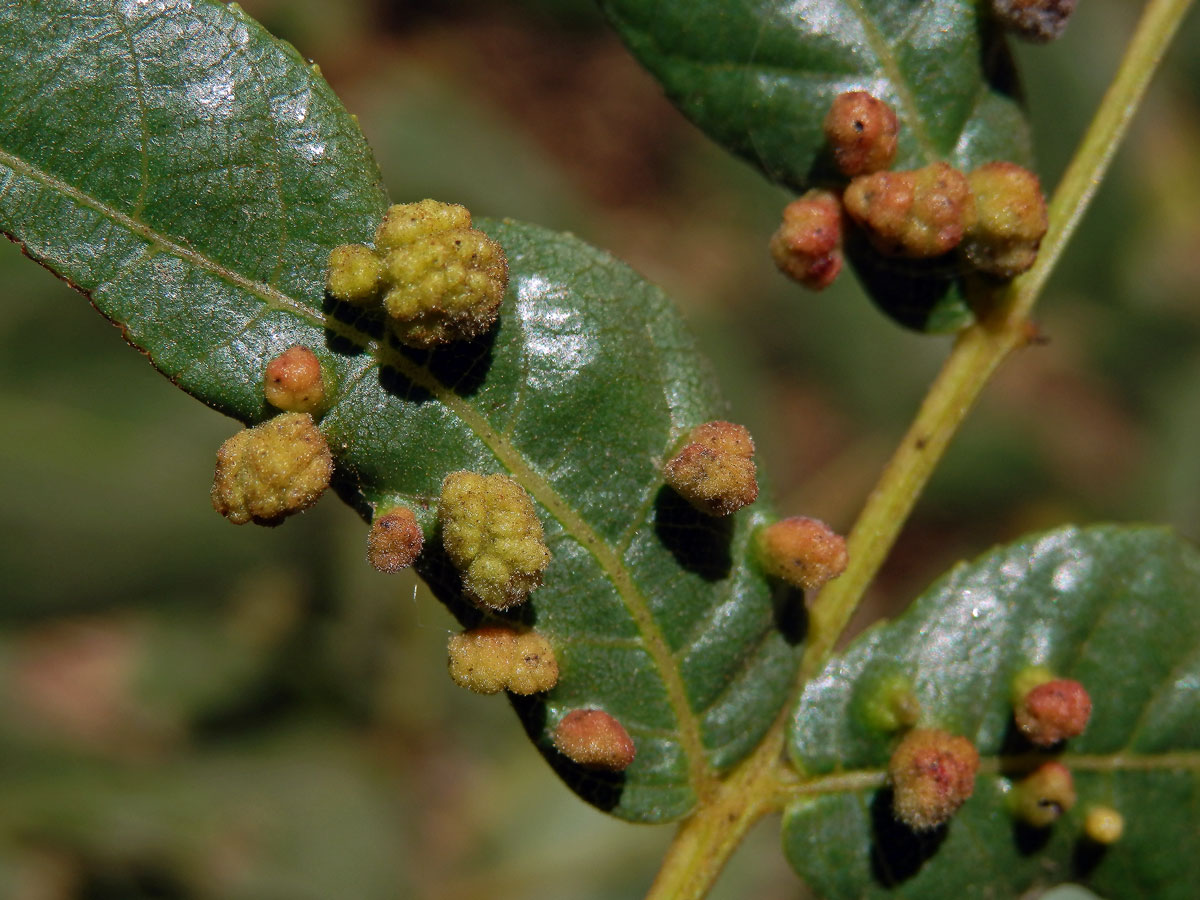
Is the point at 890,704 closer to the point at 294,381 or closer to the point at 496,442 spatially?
the point at 496,442

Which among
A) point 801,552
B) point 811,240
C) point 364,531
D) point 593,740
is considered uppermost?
point 811,240

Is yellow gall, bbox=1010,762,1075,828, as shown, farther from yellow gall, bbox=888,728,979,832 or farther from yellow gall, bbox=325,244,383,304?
yellow gall, bbox=325,244,383,304

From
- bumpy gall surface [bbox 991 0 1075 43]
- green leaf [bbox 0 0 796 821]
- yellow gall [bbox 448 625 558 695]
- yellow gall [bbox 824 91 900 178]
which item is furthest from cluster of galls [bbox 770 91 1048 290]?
yellow gall [bbox 448 625 558 695]

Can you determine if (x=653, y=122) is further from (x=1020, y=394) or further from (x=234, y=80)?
(x=234, y=80)

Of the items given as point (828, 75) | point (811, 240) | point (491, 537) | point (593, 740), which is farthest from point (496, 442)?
point (828, 75)

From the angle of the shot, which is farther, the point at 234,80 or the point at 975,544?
the point at 975,544

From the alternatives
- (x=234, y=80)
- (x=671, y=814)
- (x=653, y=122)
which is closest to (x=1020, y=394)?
(x=653, y=122)

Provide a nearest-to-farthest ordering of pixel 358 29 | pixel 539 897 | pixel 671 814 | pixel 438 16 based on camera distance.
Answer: pixel 671 814 → pixel 539 897 → pixel 358 29 → pixel 438 16
